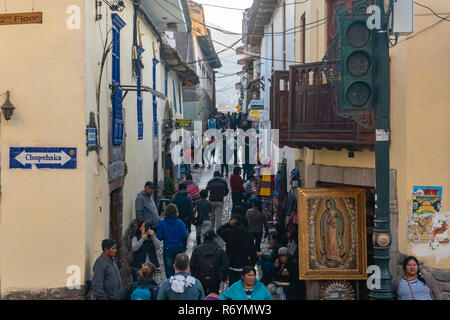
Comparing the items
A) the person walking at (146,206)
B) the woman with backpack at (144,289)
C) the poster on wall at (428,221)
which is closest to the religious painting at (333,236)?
the poster on wall at (428,221)

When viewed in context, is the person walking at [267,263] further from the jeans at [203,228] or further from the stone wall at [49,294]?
the jeans at [203,228]

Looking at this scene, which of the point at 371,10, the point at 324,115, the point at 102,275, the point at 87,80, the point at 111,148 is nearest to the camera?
the point at 371,10

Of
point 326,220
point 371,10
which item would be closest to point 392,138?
point 326,220

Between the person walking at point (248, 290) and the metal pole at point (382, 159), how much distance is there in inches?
51.4

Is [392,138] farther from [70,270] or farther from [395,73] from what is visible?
[70,270]

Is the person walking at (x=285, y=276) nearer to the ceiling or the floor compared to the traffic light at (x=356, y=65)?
nearer to the floor

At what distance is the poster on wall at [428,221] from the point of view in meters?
8.71

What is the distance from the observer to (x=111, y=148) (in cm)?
1083

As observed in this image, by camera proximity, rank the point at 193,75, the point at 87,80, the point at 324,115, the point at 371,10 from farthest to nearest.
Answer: the point at 193,75
the point at 324,115
the point at 87,80
the point at 371,10

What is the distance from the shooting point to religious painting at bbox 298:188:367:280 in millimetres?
8797

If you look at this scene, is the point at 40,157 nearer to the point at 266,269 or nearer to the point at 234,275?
the point at 234,275

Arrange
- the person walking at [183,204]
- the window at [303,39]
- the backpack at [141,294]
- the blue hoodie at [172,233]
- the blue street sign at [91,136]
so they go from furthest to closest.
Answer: the window at [303,39], the person walking at [183,204], the blue hoodie at [172,233], the blue street sign at [91,136], the backpack at [141,294]

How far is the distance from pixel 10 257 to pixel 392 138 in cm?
587

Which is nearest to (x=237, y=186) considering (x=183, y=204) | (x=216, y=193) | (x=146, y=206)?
(x=216, y=193)
